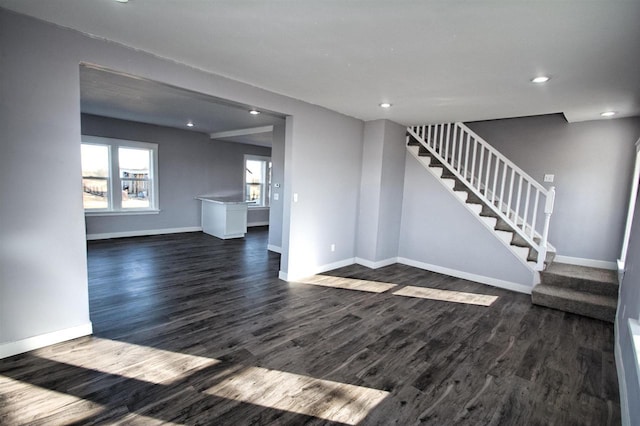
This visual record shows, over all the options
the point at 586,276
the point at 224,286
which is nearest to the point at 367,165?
the point at 224,286

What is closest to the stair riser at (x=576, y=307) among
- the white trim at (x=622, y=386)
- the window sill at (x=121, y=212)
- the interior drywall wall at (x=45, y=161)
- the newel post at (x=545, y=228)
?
the newel post at (x=545, y=228)

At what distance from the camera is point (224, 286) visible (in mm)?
4145

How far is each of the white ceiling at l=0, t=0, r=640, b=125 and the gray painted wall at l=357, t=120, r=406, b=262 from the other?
1.55 metres

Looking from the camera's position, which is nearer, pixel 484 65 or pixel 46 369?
pixel 46 369

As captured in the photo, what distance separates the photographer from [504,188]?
213 inches

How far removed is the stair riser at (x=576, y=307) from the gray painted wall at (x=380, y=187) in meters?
2.24

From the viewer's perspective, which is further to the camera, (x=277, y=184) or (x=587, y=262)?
(x=277, y=184)

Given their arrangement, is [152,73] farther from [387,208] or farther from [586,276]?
[586,276]

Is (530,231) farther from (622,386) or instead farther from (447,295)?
(622,386)

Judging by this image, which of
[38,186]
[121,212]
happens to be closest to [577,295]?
[38,186]

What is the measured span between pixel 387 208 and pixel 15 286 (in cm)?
461

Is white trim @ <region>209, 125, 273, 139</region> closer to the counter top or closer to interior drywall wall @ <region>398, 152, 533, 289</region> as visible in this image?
the counter top

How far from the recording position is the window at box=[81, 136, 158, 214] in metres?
6.48

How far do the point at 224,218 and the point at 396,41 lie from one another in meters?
5.75
